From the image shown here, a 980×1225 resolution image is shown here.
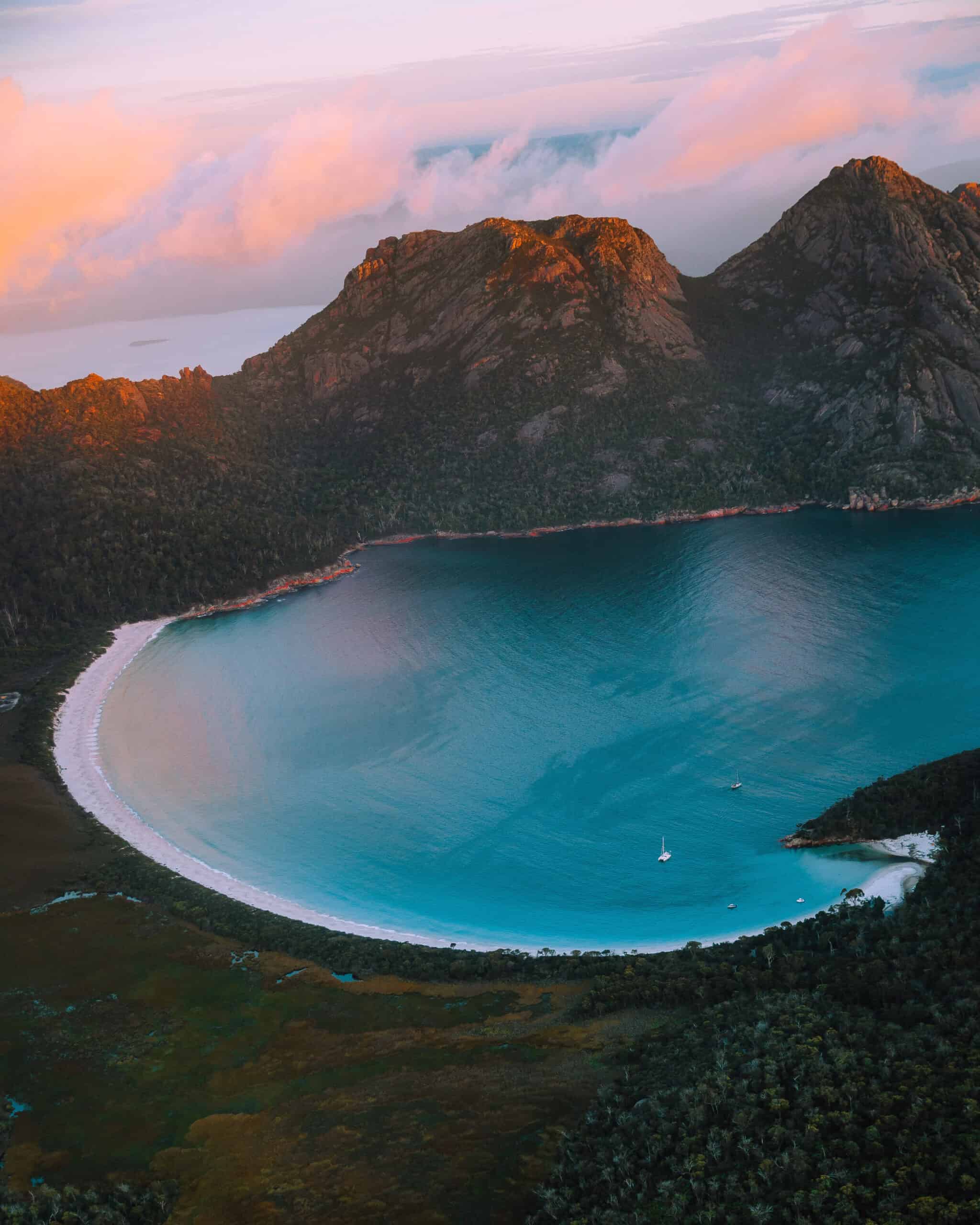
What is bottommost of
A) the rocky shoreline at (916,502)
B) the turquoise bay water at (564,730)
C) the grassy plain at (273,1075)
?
the grassy plain at (273,1075)

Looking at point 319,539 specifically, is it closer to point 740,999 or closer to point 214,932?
point 214,932

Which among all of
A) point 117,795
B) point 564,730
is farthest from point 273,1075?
point 564,730

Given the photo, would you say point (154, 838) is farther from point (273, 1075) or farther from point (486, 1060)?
point (486, 1060)

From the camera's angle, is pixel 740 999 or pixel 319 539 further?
pixel 319 539

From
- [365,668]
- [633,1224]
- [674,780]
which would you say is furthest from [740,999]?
[365,668]

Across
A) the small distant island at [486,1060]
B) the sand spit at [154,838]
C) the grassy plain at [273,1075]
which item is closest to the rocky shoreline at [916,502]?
the small distant island at [486,1060]

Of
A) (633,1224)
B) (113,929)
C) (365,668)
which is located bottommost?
(633,1224)

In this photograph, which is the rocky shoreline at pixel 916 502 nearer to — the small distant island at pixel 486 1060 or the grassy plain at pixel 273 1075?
the small distant island at pixel 486 1060
